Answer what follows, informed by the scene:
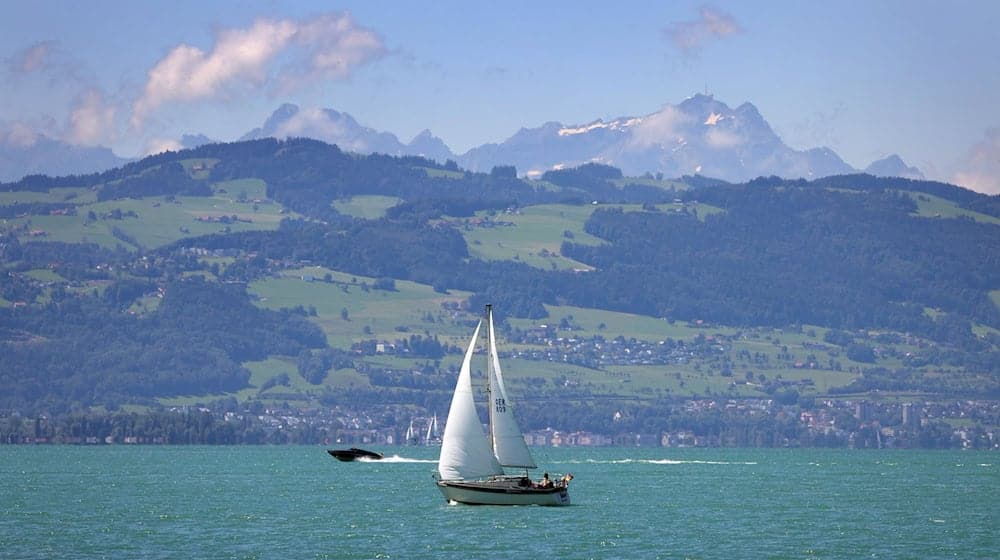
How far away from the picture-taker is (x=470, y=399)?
110 meters

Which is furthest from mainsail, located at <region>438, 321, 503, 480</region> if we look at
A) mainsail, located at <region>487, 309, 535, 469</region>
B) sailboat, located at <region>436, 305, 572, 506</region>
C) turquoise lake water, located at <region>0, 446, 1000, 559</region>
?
turquoise lake water, located at <region>0, 446, 1000, 559</region>

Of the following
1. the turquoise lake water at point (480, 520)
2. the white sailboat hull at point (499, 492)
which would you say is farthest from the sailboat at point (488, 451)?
the turquoise lake water at point (480, 520)

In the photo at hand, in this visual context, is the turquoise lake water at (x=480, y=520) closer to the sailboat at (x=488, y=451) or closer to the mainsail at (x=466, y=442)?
the sailboat at (x=488, y=451)

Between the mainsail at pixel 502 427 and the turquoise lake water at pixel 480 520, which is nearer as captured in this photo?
the turquoise lake water at pixel 480 520

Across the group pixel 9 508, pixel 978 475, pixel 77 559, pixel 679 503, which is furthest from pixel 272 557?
pixel 978 475

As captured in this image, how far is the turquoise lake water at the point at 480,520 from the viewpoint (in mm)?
91875

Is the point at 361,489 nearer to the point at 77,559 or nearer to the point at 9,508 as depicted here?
the point at 9,508

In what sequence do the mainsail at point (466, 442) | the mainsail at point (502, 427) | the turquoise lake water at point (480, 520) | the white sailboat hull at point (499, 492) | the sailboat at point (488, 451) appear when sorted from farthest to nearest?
the white sailboat hull at point (499, 492)
the mainsail at point (502, 427)
the sailboat at point (488, 451)
the mainsail at point (466, 442)
the turquoise lake water at point (480, 520)

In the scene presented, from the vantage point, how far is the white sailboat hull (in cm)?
11219

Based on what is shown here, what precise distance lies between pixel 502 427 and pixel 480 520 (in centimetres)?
660

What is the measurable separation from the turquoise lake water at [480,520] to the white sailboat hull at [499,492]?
705mm

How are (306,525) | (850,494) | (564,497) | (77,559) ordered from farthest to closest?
1. (850,494)
2. (564,497)
3. (306,525)
4. (77,559)

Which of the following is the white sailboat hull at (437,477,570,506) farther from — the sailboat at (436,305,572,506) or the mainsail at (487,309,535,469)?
the mainsail at (487,309,535,469)

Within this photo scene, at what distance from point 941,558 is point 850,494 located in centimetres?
6097
